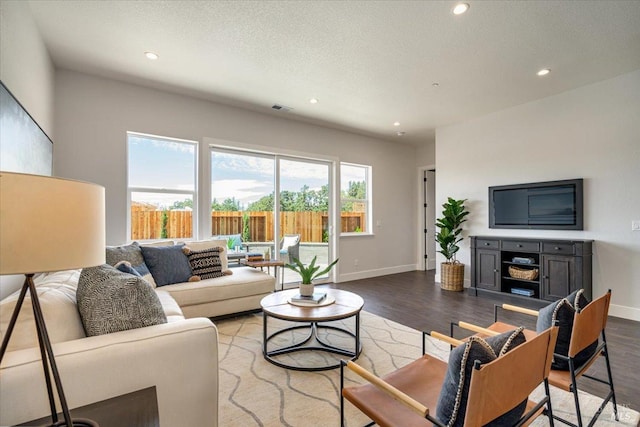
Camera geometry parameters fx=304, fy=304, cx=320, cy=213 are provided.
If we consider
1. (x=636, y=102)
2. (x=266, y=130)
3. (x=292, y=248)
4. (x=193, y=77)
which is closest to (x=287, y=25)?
(x=193, y=77)

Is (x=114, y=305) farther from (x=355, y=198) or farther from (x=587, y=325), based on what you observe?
(x=355, y=198)

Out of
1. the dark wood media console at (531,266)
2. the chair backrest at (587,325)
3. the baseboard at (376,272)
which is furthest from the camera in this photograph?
the baseboard at (376,272)

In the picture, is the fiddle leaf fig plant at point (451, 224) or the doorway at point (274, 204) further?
the fiddle leaf fig plant at point (451, 224)

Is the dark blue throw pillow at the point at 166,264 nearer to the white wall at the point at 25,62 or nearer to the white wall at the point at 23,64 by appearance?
the white wall at the point at 23,64

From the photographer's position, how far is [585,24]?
8.59 ft

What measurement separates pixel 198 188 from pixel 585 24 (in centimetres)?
451

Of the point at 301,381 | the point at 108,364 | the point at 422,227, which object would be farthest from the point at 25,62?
the point at 422,227

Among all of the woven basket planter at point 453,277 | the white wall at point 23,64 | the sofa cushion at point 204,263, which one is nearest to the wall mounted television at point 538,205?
the woven basket planter at point 453,277

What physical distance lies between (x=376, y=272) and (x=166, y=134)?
14.9ft

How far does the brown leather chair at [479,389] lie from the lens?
0.91 m

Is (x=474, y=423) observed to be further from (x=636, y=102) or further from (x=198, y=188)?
(x=636, y=102)

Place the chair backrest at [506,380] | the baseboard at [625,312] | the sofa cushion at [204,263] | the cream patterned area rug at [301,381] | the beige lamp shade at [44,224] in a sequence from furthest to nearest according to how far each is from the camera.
Answer: the baseboard at [625,312] < the sofa cushion at [204,263] < the cream patterned area rug at [301,381] < the chair backrest at [506,380] < the beige lamp shade at [44,224]

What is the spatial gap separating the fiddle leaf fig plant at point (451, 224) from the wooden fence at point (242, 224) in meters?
1.62

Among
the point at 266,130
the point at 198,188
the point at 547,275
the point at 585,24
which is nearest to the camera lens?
the point at 585,24
